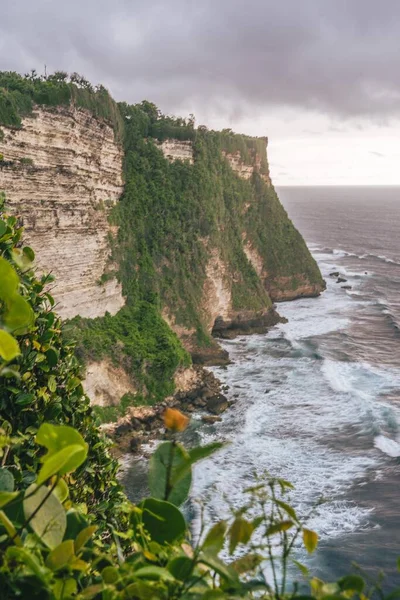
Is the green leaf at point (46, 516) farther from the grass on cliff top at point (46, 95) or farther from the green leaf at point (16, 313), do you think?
the grass on cliff top at point (46, 95)

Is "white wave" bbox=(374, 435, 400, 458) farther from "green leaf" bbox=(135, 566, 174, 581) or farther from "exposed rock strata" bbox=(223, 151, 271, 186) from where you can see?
"exposed rock strata" bbox=(223, 151, 271, 186)

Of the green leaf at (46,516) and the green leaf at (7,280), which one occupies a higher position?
the green leaf at (7,280)

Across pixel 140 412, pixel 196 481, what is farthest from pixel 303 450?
pixel 140 412

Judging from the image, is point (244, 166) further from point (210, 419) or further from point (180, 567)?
point (180, 567)

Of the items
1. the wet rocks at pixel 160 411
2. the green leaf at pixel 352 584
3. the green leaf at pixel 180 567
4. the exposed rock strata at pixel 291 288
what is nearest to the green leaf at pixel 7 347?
the green leaf at pixel 180 567

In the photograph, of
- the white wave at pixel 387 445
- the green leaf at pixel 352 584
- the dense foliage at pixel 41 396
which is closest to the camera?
the green leaf at pixel 352 584

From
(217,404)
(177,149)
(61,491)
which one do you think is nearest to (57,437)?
(61,491)
